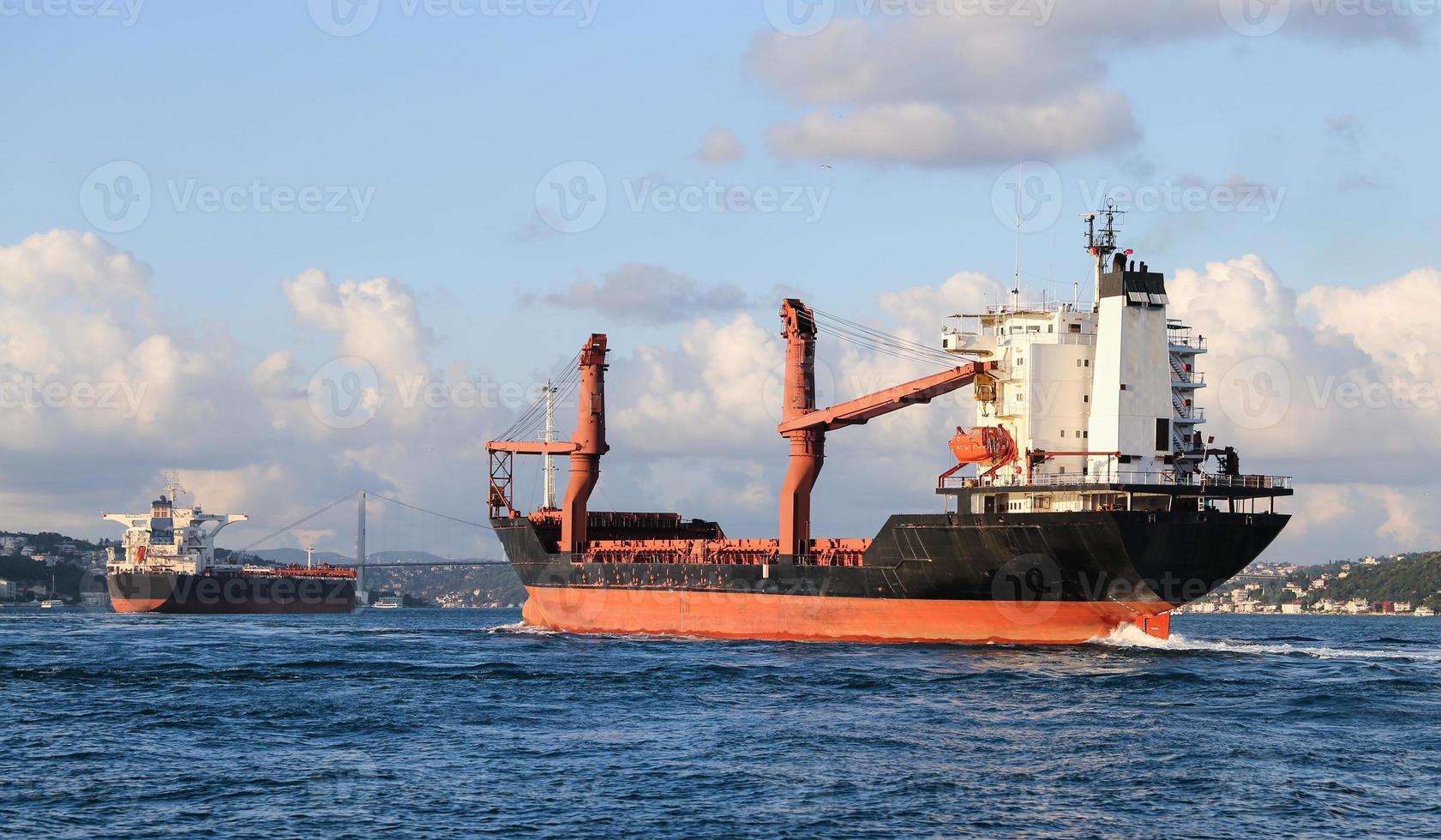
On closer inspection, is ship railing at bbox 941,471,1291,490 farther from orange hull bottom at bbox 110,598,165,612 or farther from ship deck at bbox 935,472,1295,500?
orange hull bottom at bbox 110,598,165,612

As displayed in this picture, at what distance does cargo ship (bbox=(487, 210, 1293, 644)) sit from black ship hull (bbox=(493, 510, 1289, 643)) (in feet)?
0.17

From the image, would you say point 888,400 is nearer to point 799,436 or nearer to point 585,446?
point 799,436

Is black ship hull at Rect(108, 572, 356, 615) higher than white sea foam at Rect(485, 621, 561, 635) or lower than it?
lower

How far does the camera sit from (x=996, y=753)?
2873 centimetres

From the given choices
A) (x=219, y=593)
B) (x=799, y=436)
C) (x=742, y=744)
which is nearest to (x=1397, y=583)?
(x=219, y=593)

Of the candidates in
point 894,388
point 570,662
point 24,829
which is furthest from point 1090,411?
point 24,829

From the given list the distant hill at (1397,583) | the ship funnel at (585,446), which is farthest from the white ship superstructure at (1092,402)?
the distant hill at (1397,583)

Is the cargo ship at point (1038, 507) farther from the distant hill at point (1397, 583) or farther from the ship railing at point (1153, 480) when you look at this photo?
the distant hill at point (1397, 583)

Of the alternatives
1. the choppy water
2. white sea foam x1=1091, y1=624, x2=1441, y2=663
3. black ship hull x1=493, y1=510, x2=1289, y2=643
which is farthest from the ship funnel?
white sea foam x1=1091, y1=624, x2=1441, y2=663

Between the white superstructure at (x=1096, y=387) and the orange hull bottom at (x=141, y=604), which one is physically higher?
the white superstructure at (x=1096, y=387)

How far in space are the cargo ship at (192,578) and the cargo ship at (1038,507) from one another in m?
80.8

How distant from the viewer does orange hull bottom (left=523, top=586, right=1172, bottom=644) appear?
46344 millimetres

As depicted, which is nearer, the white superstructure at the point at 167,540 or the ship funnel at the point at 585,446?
the ship funnel at the point at 585,446

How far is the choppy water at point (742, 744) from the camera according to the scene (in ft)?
77.5
